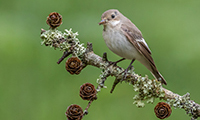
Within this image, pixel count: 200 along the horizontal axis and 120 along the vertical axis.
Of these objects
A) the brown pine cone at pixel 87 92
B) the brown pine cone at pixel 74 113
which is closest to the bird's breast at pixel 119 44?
the brown pine cone at pixel 87 92

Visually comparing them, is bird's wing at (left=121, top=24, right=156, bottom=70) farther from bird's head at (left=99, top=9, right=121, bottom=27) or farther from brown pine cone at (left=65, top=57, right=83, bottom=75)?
brown pine cone at (left=65, top=57, right=83, bottom=75)

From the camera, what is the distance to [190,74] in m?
4.51

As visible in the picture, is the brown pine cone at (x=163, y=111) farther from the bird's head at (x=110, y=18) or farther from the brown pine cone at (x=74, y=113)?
the bird's head at (x=110, y=18)

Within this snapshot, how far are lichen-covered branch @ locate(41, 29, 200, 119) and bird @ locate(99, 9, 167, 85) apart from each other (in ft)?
1.77

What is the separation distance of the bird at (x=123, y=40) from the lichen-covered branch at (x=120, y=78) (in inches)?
21.2

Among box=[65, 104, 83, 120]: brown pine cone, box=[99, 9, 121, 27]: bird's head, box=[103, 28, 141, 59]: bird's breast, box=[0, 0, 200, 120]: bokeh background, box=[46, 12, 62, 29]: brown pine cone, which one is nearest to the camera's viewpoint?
box=[65, 104, 83, 120]: brown pine cone

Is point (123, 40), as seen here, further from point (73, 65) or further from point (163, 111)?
point (163, 111)

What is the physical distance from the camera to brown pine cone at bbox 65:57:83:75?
9.82 ft

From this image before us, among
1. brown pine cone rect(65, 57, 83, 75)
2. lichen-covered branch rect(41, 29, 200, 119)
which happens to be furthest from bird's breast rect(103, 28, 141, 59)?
brown pine cone rect(65, 57, 83, 75)

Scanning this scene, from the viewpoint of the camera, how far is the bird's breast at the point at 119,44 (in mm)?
3760

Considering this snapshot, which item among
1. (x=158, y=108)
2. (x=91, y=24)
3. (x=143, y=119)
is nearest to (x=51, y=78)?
(x=91, y=24)

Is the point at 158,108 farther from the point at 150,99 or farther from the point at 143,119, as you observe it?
the point at 143,119

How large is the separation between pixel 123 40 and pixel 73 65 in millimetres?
959

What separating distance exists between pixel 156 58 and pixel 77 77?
902 millimetres
